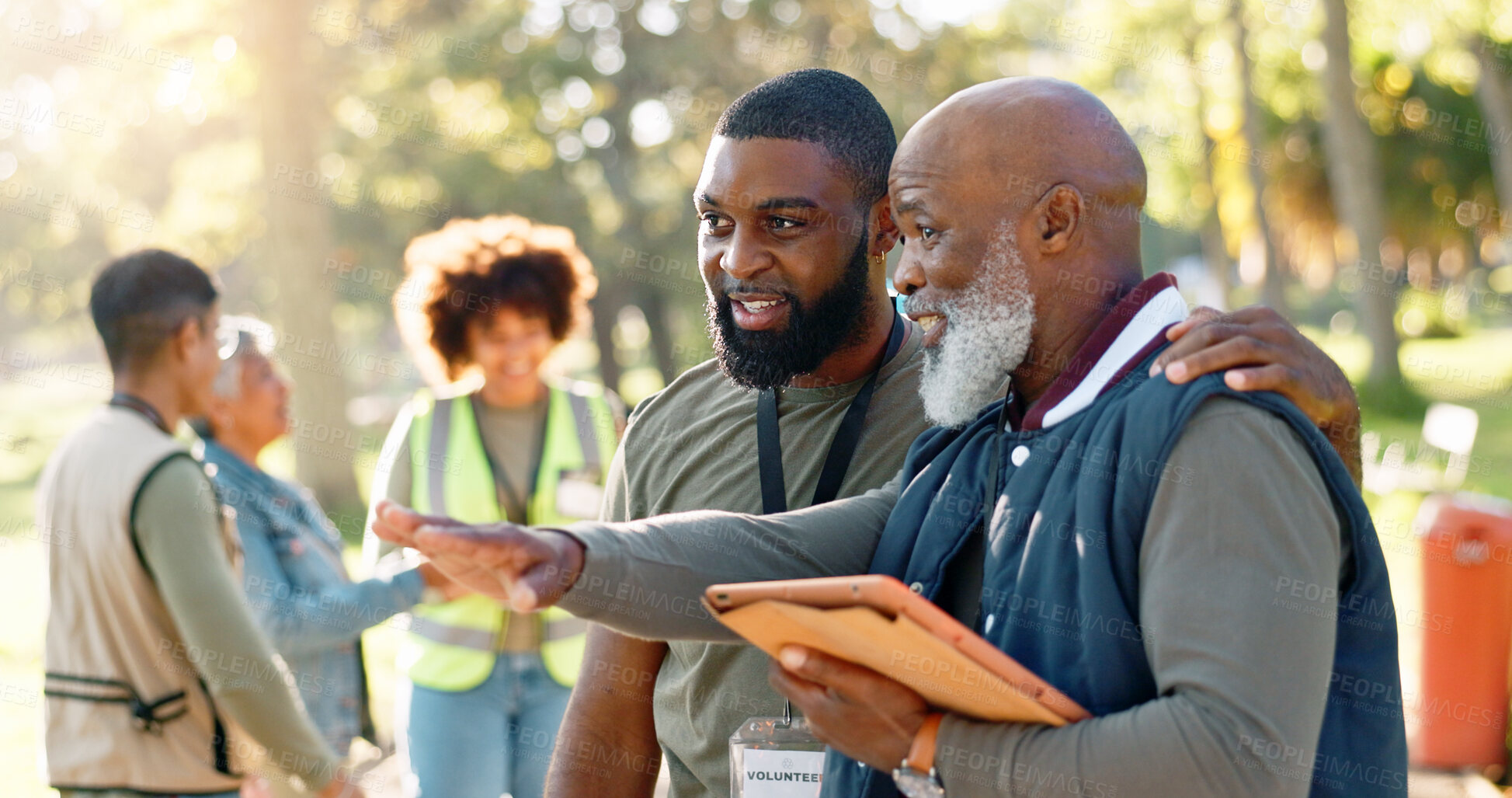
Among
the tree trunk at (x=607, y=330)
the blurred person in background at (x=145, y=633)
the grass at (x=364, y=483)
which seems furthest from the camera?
the tree trunk at (x=607, y=330)

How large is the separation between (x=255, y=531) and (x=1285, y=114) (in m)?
37.8

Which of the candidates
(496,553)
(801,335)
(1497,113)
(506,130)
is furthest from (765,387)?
(1497,113)

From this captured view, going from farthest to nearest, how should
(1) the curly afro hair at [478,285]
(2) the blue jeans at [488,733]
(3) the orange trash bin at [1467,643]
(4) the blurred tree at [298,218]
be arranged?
(4) the blurred tree at [298,218] < (3) the orange trash bin at [1467,643] < (1) the curly afro hair at [478,285] < (2) the blue jeans at [488,733]

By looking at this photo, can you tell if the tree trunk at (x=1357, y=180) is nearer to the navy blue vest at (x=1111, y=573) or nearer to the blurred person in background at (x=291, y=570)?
the blurred person in background at (x=291, y=570)

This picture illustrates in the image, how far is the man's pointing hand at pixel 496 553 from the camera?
1648mm

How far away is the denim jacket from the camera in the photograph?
4.13m

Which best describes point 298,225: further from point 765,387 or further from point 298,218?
Result: point 765,387

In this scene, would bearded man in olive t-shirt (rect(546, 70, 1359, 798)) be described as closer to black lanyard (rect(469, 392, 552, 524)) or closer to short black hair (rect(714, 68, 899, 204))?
short black hair (rect(714, 68, 899, 204))

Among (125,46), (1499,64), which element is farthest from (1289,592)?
(1499,64)

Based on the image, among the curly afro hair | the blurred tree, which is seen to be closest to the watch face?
the curly afro hair

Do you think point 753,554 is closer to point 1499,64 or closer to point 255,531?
point 255,531

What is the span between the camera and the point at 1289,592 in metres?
1.64

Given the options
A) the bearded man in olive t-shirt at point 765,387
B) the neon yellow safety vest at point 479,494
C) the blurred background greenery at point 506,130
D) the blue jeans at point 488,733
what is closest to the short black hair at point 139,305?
the neon yellow safety vest at point 479,494

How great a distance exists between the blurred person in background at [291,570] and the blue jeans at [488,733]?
0.20 m
